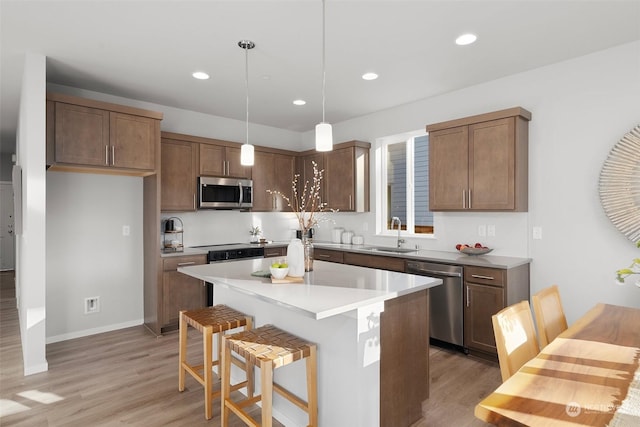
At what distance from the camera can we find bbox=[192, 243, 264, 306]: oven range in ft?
14.0

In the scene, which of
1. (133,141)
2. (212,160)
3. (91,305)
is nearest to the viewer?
(133,141)

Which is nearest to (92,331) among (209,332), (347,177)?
(209,332)

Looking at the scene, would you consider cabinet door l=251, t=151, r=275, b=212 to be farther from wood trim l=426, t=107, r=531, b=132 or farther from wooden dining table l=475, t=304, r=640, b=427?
wooden dining table l=475, t=304, r=640, b=427

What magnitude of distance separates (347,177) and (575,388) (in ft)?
12.7

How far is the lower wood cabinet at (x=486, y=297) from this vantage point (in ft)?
10.3

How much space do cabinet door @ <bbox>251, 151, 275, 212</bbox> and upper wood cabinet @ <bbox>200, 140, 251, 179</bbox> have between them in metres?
0.17

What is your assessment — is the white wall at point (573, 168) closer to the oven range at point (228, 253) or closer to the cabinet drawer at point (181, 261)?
the oven range at point (228, 253)

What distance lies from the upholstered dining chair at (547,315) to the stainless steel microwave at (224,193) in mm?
3657

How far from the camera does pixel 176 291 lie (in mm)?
4062

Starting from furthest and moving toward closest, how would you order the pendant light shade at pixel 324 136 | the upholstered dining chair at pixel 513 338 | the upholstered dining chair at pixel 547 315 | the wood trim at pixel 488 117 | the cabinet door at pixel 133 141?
the cabinet door at pixel 133 141
the wood trim at pixel 488 117
the pendant light shade at pixel 324 136
the upholstered dining chair at pixel 547 315
the upholstered dining chair at pixel 513 338

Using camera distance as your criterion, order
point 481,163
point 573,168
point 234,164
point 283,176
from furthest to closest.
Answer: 1. point 283,176
2. point 234,164
3. point 481,163
4. point 573,168

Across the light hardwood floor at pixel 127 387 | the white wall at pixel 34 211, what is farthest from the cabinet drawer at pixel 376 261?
the white wall at pixel 34 211

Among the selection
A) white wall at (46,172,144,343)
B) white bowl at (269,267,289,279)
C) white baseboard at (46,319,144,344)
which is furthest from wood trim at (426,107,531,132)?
white baseboard at (46,319,144,344)

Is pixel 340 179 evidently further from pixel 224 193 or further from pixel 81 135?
pixel 81 135
